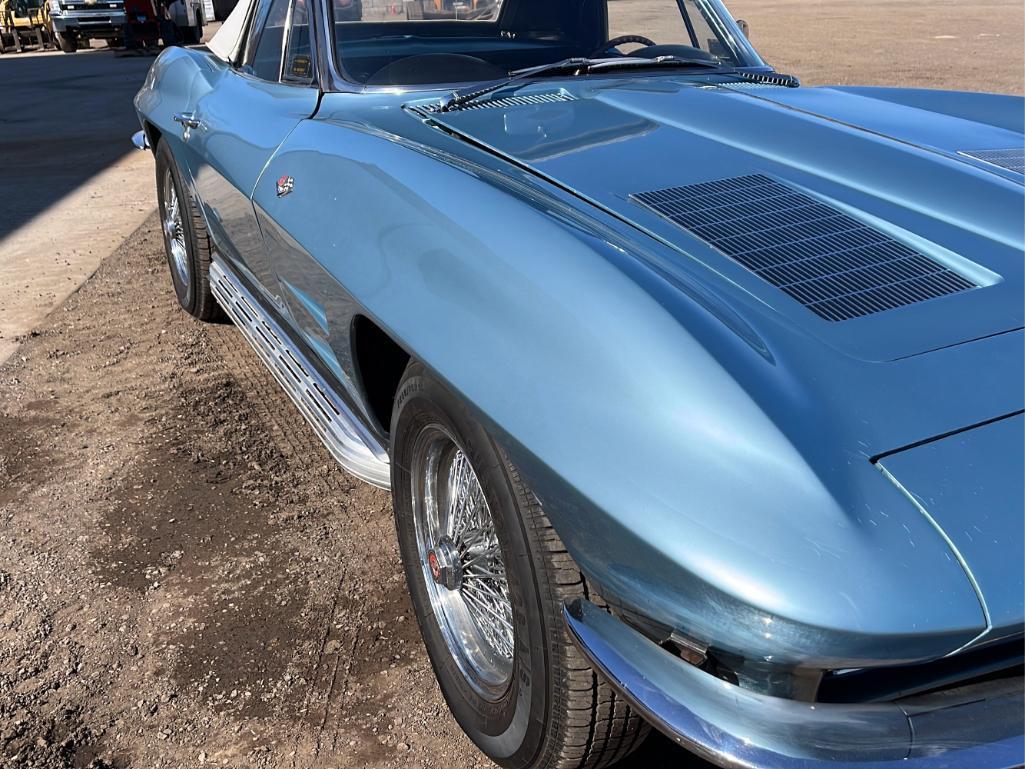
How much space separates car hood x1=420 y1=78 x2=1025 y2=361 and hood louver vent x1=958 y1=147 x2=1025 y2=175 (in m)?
0.02

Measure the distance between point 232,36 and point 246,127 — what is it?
104cm

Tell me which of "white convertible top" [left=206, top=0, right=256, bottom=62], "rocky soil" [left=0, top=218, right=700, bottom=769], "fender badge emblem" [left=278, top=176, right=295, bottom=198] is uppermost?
"white convertible top" [left=206, top=0, right=256, bottom=62]

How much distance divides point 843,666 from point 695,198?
1056mm

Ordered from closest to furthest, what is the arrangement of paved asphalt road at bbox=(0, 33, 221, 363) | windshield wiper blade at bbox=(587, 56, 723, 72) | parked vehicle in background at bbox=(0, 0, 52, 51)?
windshield wiper blade at bbox=(587, 56, 723, 72) → paved asphalt road at bbox=(0, 33, 221, 363) → parked vehicle in background at bbox=(0, 0, 52, 51)

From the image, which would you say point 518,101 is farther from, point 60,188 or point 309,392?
point 60,188

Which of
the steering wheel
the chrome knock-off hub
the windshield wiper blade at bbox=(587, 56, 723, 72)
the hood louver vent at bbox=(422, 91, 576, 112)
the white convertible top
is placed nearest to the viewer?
the chrome knock-off hub

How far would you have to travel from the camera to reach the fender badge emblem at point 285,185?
8.21ft

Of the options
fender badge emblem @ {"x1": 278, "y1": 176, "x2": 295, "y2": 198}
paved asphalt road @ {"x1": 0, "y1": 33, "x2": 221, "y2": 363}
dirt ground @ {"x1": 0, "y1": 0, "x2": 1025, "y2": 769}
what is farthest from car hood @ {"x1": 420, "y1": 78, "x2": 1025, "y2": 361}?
paved asphalt road @ {"x1": 0, "y1": 33, "x2": 221, "y2": 363}

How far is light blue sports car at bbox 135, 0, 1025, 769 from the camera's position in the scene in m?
1.24

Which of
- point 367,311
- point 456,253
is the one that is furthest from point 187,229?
point 456,253

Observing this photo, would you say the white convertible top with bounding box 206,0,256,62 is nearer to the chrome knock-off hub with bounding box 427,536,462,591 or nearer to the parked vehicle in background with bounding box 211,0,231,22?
the chrome knock-off hub with bounding box 427,536,462,591

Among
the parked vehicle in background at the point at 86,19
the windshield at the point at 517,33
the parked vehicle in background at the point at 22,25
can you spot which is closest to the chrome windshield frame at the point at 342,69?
the windshield at the point at 517,33

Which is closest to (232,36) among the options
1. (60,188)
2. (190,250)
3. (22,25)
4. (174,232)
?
(190,250)

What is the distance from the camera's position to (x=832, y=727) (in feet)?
4.07
